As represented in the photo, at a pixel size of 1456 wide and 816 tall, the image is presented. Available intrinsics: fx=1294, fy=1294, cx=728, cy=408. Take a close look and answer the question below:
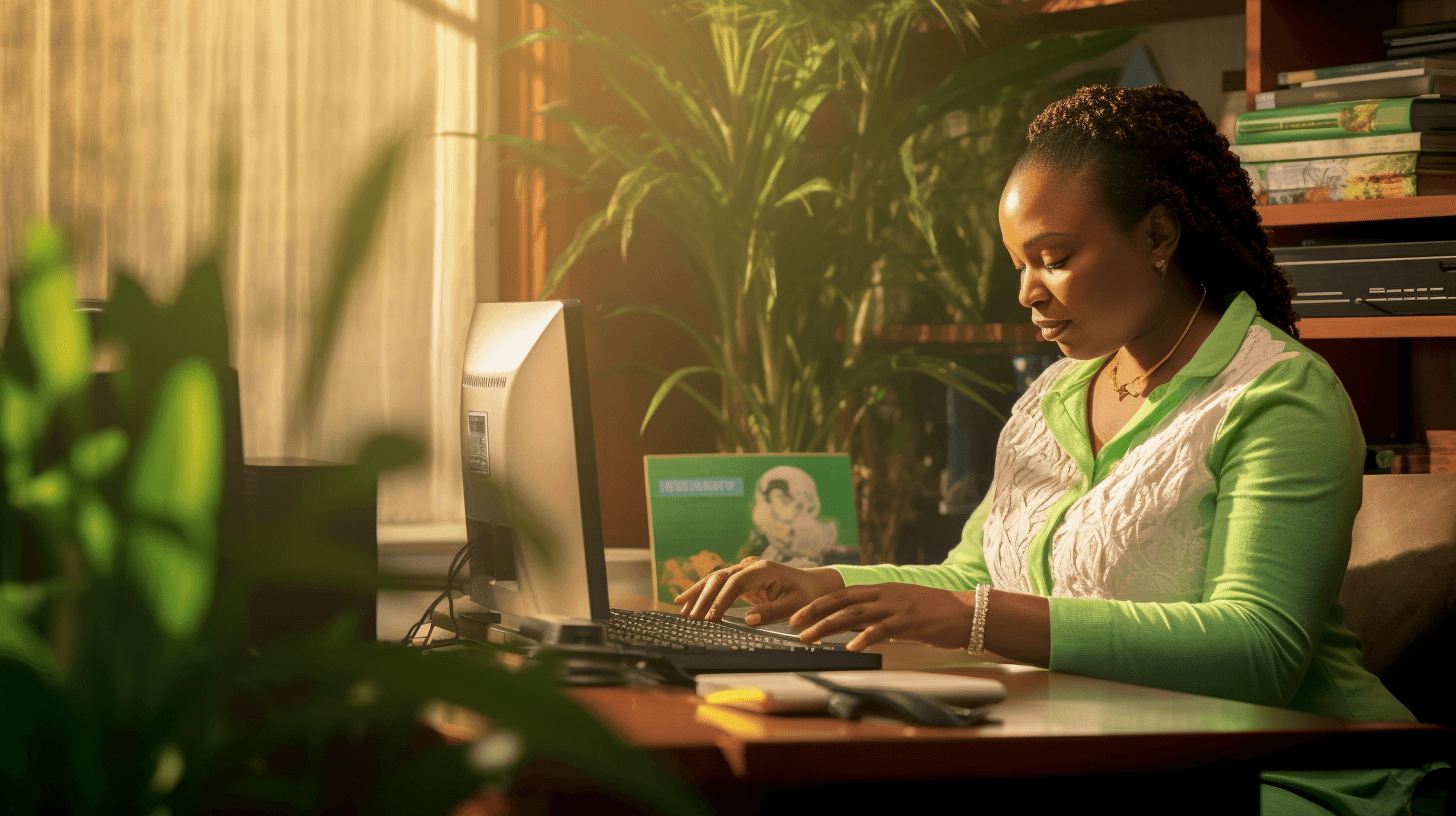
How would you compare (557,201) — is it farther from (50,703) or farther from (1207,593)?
(50,703)

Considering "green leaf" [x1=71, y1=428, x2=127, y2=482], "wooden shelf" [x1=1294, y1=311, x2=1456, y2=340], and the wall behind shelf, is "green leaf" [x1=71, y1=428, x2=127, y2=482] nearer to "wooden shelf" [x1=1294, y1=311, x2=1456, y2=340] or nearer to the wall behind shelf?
"wooden shelf" [x1=1294, y1=311, x2=1456, y2=340]

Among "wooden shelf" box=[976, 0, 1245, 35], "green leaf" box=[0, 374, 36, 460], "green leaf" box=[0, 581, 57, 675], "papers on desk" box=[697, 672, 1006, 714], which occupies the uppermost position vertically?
"wooden shelf" box=[976, 0, 1245, 35]

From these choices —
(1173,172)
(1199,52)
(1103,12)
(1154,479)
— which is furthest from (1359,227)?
(1154,479)

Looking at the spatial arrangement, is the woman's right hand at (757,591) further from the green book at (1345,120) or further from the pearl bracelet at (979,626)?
the green book at (1345,120)

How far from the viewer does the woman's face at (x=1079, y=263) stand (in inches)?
60.2

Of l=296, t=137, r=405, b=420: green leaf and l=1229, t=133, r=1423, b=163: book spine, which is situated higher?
l=1229, t=133, r=1423, b=163: book spine

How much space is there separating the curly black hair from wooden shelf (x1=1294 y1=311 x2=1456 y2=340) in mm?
514

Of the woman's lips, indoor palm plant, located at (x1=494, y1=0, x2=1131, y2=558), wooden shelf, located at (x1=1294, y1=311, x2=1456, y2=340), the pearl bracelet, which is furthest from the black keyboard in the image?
wooden shelf, located at (x1=1294, y1=311, x2=1456, y2=340)

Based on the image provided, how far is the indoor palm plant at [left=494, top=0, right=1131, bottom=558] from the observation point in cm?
237

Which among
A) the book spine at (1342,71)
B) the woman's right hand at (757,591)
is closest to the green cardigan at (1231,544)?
the woman's right hand at (757,591)

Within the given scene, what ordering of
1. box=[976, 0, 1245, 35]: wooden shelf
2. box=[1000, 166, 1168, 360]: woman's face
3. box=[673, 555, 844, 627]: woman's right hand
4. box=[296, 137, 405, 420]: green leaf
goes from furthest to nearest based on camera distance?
box=[976, 0, 1245, 35]: wooden shelf → box=[1000, 166, 1168, 360]: woman's face → box=[673, 555, 844, 627]: woman's right hand → box=[296, 137, 405, 420]: green leaf

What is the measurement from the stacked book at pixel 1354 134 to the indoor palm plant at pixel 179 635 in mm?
1912

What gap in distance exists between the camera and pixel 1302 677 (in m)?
1.32

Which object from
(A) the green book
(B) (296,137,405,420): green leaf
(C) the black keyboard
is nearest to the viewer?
(B) (296,137,405,420): green leaf
